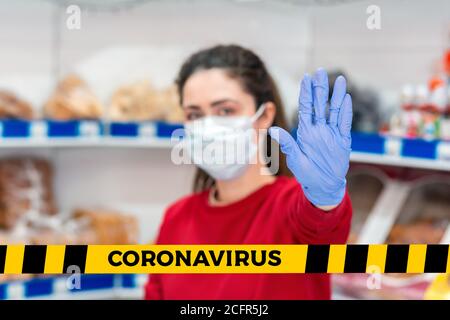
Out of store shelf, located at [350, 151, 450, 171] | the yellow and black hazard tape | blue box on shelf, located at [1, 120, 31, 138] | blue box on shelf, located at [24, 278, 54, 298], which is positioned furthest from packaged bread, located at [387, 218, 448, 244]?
blue box on shelf, located at [1, 120, 31, 138]

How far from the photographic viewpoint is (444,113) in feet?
8.59

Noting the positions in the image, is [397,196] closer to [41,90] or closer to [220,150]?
[220,150]

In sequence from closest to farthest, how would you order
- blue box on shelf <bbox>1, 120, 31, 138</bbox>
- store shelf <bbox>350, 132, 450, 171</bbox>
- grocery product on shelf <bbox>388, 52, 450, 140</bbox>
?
store shelf <bbox>350, 132, 450, 171</bbox> → grocery product on shelf <bbox>388, 52, 450, 140</bbox> → blue box on shelf <bbox>1, 120, 31, 138</bbox>

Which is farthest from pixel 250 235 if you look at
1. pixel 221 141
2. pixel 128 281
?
pixel 128 281

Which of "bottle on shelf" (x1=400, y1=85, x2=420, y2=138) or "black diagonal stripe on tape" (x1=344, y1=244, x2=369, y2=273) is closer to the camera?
"black diagonal stripe on tape" (x1=344, y1=244, x2=369, y2=273)

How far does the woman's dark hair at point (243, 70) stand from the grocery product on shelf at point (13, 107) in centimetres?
192

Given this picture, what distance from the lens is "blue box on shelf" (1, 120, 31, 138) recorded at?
3.08 m

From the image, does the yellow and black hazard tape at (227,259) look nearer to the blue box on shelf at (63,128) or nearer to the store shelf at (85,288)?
the store shelf at (85,288)

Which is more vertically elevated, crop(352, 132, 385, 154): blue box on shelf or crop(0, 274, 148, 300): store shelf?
crop(352, 132, 385, 154): blue box on shelf

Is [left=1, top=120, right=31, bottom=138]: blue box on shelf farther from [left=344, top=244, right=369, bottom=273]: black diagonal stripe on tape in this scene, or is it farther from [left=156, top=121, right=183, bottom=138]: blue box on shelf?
[left=344, top=244, right=369, bottom=273]: black diagonal stripe on tape

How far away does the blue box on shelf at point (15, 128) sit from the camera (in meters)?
3.08

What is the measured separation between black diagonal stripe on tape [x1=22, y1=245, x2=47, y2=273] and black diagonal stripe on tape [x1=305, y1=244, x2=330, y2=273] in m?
0.39
